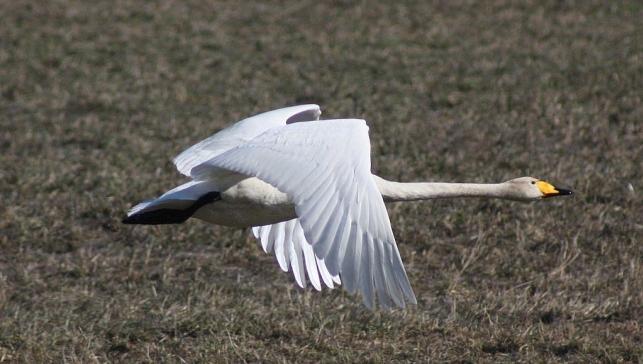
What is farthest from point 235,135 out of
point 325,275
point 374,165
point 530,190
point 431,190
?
point 374,165

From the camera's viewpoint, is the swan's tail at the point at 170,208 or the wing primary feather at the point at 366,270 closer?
the wing primary feather at the point at 366,270

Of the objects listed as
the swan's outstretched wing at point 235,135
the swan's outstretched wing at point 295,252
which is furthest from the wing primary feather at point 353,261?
Result: the swan's outstretched wing at point 295,252

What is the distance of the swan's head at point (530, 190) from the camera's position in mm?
6070

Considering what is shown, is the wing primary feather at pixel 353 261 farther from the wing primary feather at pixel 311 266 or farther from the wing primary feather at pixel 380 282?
the wing primary feather at pixel 311 266

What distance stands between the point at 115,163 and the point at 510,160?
281 centimetres

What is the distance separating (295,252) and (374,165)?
7.68 feet

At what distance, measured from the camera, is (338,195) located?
463 centimetres

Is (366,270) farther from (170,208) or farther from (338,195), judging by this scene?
(170,208)

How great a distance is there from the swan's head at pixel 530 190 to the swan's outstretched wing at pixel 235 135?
45.7 inches

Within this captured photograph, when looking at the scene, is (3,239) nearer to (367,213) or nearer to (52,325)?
(52,325)

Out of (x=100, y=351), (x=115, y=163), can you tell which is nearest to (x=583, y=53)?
(x=115, y=163)

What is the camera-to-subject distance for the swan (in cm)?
443

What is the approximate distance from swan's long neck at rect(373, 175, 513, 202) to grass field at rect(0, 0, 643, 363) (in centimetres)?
59

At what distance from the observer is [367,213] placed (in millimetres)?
4586
